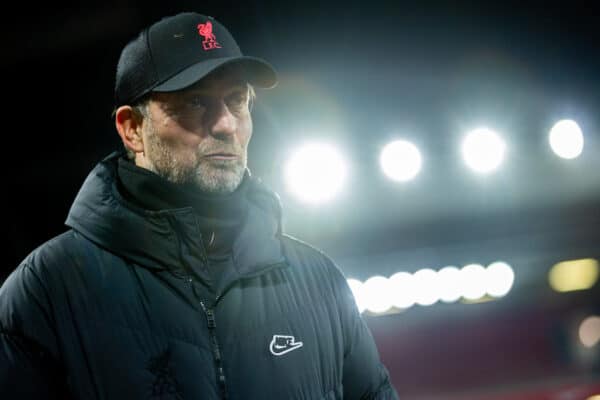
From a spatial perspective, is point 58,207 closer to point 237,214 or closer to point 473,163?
point 473,163

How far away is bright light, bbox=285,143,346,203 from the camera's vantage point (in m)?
5.68

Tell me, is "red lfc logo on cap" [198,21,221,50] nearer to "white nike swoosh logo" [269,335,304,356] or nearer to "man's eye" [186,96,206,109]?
"man's eye" [186,96,206,109]

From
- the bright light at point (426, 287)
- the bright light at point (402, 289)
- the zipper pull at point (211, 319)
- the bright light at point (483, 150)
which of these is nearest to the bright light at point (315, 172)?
the bright light at point (483, 150)

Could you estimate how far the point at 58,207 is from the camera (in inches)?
227

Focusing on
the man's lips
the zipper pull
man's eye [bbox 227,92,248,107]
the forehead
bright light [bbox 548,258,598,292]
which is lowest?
bright light [bbox 548,258,598,292]

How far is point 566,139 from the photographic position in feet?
19.6

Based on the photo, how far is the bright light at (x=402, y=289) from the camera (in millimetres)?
7512

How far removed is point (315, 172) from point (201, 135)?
450 centimetres

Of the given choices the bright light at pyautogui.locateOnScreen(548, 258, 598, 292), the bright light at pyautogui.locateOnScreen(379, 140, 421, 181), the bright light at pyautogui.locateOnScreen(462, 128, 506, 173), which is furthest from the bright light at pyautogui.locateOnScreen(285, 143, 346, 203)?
the bright light at pyautogui.locateOnScreen(548, 258, 598, 292)

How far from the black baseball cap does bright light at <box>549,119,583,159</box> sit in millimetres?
5162

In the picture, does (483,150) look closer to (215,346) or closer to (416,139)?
(416,139)

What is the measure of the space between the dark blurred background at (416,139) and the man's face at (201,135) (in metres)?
2.37

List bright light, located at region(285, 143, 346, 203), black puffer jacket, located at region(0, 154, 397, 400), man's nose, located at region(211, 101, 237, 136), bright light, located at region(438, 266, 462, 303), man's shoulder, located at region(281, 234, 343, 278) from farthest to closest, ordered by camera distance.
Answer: bright light, located at region(438, 266, 462, 303), bright light, located at region(285, 143, 346, 203), man's shoulder, located at region(281, 234, 343, 278), man's nose, located at region(211, 101, 237, 136), black puffer jacket, located at region(0, 154, 397, 400)

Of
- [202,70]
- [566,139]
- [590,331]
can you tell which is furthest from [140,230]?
[590,331]
